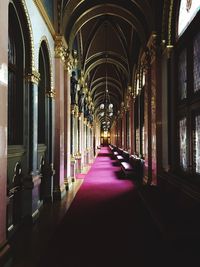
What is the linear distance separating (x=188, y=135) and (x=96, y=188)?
4879 mm

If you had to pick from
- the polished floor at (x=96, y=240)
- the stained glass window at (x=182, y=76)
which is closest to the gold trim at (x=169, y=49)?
the stained glass window at (x=182, y=76)

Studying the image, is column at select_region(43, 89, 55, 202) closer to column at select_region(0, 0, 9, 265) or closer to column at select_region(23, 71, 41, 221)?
column at select_region(23, 71, 41, 221)

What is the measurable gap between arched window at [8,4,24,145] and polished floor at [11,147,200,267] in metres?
1.97

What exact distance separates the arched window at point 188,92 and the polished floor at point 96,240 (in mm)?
1680

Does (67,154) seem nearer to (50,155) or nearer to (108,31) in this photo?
(50,155)

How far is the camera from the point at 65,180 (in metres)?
9.24

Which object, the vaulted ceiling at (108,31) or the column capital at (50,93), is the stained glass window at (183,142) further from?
the column capital at (50,93)

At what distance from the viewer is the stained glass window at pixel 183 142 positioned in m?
5.95

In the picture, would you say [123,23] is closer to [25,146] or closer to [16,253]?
[25,146]

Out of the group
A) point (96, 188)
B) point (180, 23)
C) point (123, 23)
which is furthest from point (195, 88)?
point (123, 23)

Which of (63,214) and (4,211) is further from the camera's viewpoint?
(63,214)

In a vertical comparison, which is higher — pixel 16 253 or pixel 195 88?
pixel 195 88

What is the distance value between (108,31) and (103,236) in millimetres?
12452

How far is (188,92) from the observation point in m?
5.58
